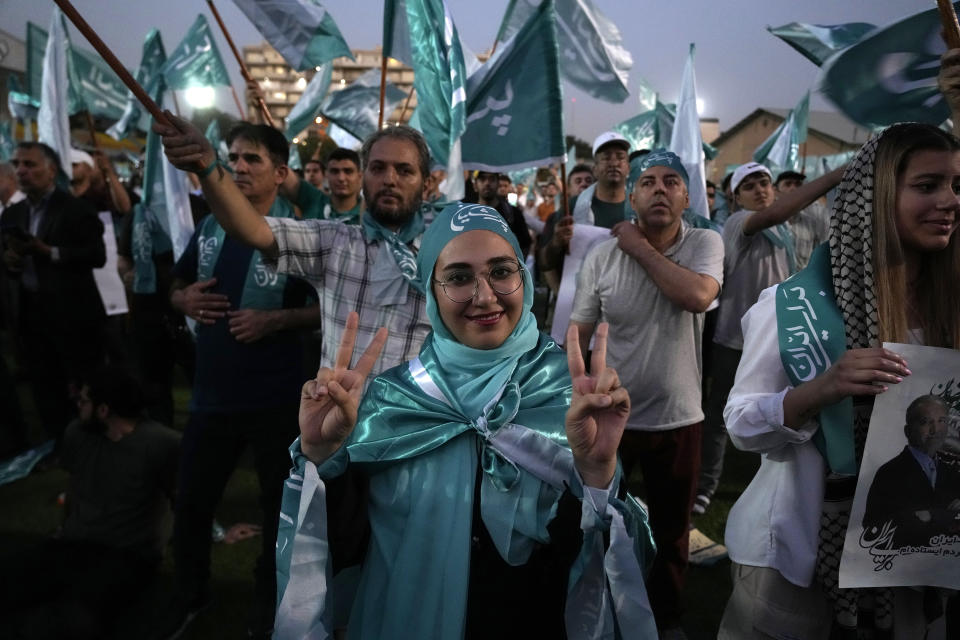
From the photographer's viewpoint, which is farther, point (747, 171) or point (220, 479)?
point (747, 171)

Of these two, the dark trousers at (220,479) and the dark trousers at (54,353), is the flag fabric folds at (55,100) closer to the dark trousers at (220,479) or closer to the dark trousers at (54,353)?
the dark trousers at (54,353)

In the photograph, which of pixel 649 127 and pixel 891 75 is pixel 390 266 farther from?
pixel 649 127

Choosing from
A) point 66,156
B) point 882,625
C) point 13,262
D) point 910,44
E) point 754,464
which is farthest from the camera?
point 66,156

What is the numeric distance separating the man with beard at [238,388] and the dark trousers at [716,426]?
2.76 meters

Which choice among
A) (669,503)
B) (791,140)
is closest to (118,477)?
(669,503)

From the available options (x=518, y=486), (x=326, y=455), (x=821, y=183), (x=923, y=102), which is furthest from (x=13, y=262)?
(x=923, y=102)

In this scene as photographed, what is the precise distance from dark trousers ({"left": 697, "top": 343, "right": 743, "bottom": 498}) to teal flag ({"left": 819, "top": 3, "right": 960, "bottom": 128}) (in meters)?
2.13

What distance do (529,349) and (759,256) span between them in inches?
125

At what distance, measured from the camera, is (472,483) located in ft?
5.32

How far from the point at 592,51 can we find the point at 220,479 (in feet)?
13.3

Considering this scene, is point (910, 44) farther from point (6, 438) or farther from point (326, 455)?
point (6, 438)

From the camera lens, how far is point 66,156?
5422mm

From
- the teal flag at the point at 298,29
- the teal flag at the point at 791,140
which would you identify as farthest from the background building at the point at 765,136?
the teal flag at the point at 298,29

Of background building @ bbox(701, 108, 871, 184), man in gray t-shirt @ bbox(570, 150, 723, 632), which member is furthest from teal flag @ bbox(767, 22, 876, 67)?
background building @ bbox(701, 108, 871, 184)
